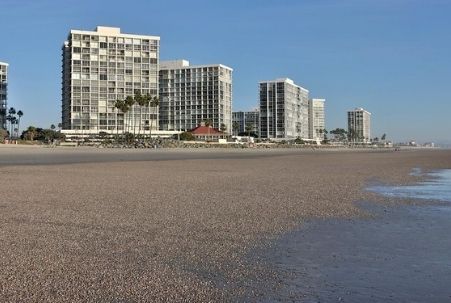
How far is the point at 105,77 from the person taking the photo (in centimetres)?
18125

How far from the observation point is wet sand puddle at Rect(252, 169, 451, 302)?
6285 mm

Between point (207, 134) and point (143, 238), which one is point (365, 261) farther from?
point (207, 134)

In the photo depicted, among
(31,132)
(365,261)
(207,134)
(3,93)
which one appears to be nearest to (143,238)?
(365,261)

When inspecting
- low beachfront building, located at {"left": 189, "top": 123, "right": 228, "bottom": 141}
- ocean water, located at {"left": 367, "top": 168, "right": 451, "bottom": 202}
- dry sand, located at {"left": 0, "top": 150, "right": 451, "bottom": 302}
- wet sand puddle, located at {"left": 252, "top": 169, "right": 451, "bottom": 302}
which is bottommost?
wet sand puddle, located at {"left": 252, "top": 169, "right": 451, "bottom": 302}

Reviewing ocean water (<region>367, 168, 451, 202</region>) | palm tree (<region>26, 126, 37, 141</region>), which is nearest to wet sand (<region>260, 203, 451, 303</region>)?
ocean water (<region>367, 168, 451, 202</region>)

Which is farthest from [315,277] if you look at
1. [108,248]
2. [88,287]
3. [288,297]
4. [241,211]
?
[241,211]

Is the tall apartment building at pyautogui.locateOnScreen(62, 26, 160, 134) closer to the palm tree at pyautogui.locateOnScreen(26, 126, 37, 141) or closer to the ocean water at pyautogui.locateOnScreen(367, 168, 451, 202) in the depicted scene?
the palm tree at pyautogui.locateOnScreen(26, 126, 37, 141)

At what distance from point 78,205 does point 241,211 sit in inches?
175

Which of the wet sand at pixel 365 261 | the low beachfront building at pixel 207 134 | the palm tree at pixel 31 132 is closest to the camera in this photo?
the wet sand at pixel 365 261

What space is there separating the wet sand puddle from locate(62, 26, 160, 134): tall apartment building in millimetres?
165903

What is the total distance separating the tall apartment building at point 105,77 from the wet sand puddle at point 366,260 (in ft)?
544

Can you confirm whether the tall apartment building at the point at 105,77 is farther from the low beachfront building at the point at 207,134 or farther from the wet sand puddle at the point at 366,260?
the wet sand puddle at the point at 366,260

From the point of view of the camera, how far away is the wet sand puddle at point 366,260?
629cm

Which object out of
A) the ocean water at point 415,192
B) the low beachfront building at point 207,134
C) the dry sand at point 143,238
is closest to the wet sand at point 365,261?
the dry sand at point 143,238
